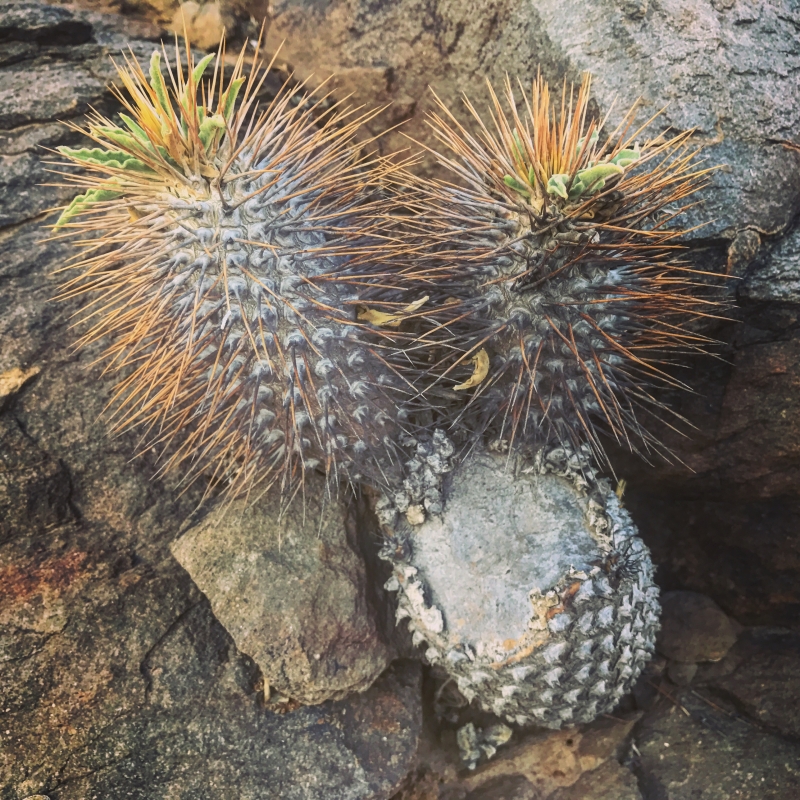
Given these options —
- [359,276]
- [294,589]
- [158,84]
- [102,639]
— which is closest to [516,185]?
[359,276]

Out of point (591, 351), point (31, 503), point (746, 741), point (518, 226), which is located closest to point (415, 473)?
point (591, 351)

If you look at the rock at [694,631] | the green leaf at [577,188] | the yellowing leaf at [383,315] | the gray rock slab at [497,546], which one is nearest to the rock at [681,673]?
the rock at [694,631]

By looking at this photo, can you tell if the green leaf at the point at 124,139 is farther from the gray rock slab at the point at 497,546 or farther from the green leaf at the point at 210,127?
the gray rock slab at the point at 497,546

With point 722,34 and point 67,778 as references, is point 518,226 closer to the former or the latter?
point 722,34

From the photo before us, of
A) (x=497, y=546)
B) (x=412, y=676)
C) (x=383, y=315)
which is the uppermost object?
(x=383, y=315)

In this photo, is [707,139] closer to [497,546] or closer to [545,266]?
[545,266]

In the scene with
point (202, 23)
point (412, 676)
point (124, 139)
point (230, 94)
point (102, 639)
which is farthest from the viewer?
point (202, 23)
